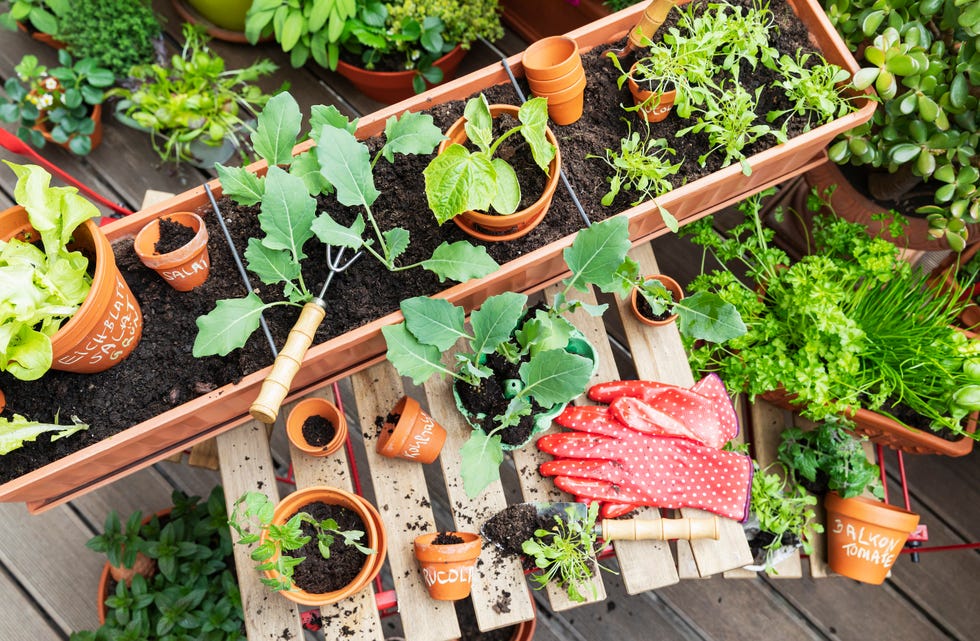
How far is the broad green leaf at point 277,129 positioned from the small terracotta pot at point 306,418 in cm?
44

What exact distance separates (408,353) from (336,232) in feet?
0.74

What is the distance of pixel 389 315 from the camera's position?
1.17 meters

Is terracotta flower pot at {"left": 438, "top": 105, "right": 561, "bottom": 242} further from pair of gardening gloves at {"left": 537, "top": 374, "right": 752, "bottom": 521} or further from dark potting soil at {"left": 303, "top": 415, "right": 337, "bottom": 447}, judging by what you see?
dark potting soil at {"left": 303, "top": 415, "right": 337, "bottom": 447}

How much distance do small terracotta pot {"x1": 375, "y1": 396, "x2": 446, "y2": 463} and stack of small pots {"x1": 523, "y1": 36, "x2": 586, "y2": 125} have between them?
0.60 metres

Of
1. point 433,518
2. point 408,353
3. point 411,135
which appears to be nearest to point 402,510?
point 433,518

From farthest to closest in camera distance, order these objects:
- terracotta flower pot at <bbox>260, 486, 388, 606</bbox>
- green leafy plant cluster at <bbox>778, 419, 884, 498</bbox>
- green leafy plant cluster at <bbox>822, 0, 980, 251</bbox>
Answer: green leafy plant cluster at <bbox>778, 419, 884, 498</bbox>
green leafy plant cluster at <bbox>822, 0, 980, 251</bbox>
terracotta flower pot at <bbox>260, 486, 388, 606</bbox>

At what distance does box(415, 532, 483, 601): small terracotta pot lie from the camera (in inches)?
45.1

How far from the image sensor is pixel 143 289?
3.93ft

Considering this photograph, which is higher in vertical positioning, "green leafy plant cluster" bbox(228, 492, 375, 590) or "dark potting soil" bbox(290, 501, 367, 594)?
"green leafy plant cluster" bbox(228, 492, 375, 590)

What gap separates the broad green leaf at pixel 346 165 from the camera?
1.09 metres

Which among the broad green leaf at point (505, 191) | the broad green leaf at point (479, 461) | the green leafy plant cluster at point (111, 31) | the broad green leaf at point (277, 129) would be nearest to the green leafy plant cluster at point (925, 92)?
the broad green leaf at point (505, 191)

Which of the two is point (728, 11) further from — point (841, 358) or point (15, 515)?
point (15, 515)

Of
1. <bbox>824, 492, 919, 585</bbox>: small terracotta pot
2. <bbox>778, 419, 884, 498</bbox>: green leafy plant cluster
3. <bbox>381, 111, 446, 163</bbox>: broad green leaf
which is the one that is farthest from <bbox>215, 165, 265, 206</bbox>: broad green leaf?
<bbox>824, 492, 919, 585</bbox>: small terracotta pot

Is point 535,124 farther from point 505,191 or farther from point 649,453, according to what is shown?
point 649,453
